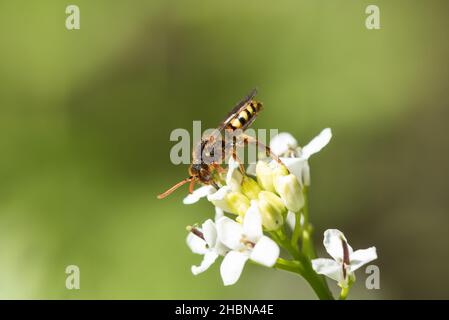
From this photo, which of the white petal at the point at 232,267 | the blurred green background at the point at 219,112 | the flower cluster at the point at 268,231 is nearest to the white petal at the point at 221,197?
the flower cluster at the point at 268,231

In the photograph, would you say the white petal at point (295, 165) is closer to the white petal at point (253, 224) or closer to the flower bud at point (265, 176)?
the flower bud at point (265, 176)

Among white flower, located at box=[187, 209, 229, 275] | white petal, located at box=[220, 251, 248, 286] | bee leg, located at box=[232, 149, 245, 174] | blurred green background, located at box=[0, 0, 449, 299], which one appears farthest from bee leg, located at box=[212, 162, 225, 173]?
blurred green background, located at box=[0, 0, 449, 299]

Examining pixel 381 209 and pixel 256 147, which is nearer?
pixel 256 147

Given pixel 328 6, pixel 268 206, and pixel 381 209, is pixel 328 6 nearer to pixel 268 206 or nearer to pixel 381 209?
pixel 381 209

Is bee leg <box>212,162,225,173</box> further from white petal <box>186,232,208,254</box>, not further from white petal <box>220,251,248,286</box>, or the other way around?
white petal <box>220,251,248,286</box>

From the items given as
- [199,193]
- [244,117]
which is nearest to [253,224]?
[199,193]

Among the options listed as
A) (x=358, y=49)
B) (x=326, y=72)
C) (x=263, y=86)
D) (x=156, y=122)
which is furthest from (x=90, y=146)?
(x=358, y=49)

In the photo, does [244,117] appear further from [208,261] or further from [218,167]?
[208,261]

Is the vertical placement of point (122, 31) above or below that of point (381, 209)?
above
